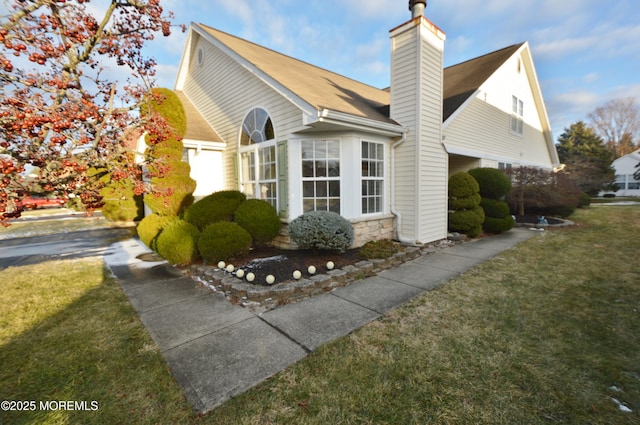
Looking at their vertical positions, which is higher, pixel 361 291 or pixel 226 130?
pixel 226 130

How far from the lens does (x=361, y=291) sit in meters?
4.39

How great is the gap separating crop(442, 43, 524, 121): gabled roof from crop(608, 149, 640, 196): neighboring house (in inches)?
1105

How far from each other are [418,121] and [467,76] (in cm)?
664

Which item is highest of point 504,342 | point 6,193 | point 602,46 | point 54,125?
point 602,46

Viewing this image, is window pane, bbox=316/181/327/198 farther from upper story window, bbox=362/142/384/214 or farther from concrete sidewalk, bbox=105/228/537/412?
concrete sidewalk, bbox=105/228/537/412

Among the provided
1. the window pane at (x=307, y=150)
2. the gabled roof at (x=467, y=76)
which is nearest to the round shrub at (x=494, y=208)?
the gabled roof at (x=467, y=76)

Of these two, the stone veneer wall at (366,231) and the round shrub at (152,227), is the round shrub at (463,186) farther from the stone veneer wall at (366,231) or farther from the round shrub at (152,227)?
the round shrub at (152,227)

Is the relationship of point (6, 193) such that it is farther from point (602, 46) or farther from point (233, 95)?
point (602, 46)

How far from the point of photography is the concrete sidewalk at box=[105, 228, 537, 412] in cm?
246

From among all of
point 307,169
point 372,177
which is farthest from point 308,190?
point 372,177

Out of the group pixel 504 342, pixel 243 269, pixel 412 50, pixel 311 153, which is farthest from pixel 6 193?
pixel 412 50

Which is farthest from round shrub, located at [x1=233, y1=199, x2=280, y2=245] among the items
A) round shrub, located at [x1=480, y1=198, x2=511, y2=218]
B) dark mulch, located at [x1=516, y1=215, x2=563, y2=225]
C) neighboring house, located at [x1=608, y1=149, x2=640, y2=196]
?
neighboring house, located at [x1=608, y1=149, x2=640, y2=196]

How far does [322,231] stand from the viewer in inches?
223

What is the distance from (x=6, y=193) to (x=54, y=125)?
955 mm
